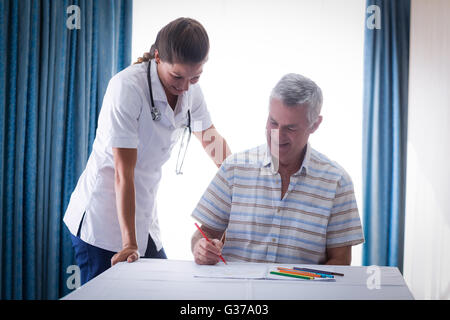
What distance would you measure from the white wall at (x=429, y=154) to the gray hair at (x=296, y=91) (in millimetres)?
1082

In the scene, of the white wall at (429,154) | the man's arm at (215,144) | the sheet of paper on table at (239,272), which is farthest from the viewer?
the white wall at (429,154)

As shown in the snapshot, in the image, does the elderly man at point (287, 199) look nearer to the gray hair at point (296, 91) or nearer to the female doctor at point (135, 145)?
the gray hair at point (296, 91)

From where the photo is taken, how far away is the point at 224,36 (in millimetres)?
2658

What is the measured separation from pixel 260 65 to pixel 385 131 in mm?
824

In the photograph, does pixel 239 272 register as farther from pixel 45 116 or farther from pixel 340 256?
pixel 45 116

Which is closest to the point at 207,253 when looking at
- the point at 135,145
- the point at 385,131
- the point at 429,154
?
the point at 135,145

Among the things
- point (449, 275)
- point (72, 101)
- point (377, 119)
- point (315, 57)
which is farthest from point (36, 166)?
→ point (449, 275)

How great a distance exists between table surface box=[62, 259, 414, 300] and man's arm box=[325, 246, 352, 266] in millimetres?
194

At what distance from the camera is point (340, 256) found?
1.35m

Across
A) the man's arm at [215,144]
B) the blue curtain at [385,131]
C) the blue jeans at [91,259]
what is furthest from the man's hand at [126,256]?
the blue curtain at [385,131]

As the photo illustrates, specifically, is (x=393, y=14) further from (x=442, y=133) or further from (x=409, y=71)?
(x=442, y=133)

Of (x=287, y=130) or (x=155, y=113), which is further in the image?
(x=155, y=113)

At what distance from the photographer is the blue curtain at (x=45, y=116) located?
223cm

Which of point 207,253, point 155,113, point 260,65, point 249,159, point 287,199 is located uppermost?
point 260,65
